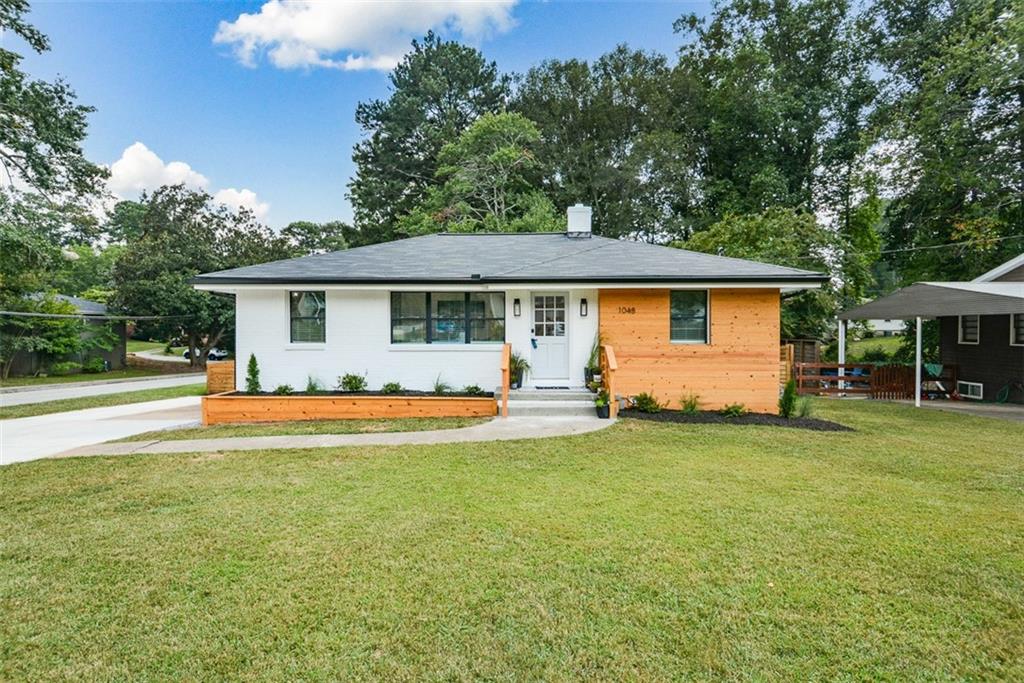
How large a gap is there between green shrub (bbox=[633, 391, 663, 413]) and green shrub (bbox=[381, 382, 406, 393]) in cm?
486

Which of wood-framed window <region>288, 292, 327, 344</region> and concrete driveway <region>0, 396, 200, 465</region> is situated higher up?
wood-framed window <region>288, 292, 327, 344</region>

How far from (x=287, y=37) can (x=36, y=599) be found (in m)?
18.4

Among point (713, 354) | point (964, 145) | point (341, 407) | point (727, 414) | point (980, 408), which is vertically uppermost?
point (964, 145)

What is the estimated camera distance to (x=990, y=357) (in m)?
12.9

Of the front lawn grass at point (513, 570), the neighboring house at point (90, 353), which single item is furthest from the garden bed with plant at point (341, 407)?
the neighboring house at point (90, 353)

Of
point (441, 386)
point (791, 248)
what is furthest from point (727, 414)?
point (791, 248)

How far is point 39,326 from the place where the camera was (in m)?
19.9

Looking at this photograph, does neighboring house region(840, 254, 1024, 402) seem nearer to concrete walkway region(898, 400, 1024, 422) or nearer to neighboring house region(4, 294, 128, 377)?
concrete walkway region(898, 400, 1024, 422)

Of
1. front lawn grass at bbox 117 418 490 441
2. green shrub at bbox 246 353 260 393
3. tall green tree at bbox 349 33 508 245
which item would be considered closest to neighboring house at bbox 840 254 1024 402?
front lawn grass at bbox 117 418 490 441

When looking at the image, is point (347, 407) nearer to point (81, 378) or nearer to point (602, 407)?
point (602, 407)

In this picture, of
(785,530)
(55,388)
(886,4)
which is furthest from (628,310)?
(886,4)

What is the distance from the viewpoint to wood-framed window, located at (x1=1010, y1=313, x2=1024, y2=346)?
11906 mm

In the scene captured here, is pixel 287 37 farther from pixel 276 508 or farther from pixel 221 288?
pixel 276 508

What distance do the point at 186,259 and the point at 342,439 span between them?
23159 mm
